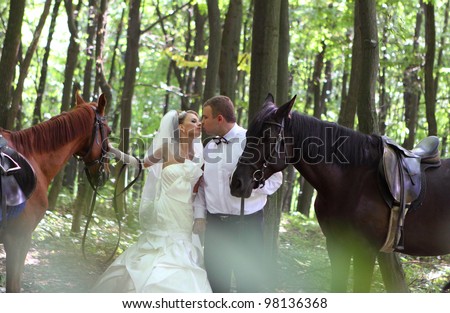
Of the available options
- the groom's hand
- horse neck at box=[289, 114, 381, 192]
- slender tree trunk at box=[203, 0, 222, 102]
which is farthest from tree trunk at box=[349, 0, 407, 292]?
slender tree trunk at box=[203, 0, 222, 102]

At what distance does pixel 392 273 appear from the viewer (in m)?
7.05

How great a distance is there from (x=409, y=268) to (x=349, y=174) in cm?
575

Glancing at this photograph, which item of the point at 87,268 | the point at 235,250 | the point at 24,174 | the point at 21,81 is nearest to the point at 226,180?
the point at 235,250

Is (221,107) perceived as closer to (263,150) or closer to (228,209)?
(263,150)

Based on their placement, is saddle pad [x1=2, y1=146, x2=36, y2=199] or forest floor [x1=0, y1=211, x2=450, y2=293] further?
forest floor [x1=0, y1=211, x2=450, y2=293]

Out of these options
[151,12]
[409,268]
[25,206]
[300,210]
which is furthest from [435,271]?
[151,12]

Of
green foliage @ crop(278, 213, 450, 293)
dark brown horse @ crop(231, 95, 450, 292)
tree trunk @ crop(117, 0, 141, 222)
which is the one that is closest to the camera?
dark brown horse @ crop(231, 95, 450, 292)

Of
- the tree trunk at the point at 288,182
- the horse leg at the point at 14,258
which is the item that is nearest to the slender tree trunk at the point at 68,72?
the tree trunk at the point at 288,182

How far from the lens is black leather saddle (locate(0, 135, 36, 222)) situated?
16.9 ft

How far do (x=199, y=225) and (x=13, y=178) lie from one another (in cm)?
178

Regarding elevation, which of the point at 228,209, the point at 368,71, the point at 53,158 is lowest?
the point at 228,209

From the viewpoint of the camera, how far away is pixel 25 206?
5.43 m

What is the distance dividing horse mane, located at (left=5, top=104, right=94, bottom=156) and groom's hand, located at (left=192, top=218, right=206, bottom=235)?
143 cm

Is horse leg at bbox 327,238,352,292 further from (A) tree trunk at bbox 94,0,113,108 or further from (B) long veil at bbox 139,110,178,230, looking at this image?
(A) tree trunk at bbox 94,0,113,108
